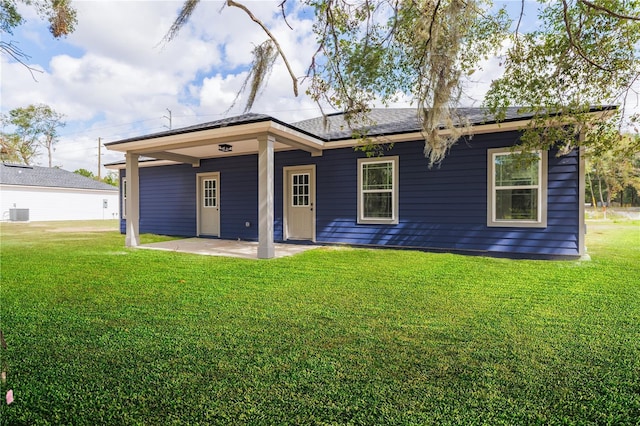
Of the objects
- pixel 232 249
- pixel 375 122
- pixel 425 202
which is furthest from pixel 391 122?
pixel 232 249

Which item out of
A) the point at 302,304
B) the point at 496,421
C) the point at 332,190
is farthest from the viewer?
the point at 332,190

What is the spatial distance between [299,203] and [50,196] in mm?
21214

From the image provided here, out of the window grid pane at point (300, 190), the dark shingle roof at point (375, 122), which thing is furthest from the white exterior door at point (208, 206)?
the window grid pane at point (300, 190)

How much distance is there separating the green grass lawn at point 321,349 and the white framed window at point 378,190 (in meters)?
2.85

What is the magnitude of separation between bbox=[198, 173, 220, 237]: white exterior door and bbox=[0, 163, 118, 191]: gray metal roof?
56.2ft

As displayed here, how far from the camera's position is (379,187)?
287 inches

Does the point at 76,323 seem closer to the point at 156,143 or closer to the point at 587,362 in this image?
the point at 587,362

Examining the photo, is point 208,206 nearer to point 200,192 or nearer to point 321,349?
point 200,192

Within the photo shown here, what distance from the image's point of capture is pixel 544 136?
3.56 metres

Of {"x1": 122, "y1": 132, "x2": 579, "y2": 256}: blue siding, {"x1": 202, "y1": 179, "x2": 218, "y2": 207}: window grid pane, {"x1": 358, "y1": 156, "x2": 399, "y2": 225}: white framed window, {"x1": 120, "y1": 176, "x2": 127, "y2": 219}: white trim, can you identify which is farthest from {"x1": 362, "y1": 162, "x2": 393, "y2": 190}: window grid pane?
{"x1": 120, "y1": 176, "x2": 127, "y2": 219}: white trim

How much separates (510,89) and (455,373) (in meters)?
3.16

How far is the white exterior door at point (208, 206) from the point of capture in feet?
31.1

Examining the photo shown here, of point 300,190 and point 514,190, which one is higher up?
point 300,190

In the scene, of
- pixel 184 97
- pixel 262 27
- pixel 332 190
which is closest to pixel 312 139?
pixel 332 190
